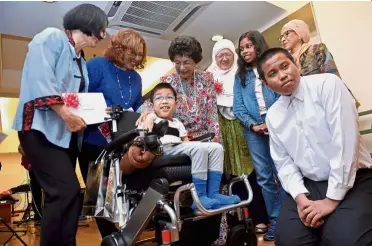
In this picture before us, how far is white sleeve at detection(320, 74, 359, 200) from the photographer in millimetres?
1078

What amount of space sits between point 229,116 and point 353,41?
1.11m

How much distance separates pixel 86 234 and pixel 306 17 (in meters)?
2.66

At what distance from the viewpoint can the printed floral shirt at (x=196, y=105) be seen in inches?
75.3

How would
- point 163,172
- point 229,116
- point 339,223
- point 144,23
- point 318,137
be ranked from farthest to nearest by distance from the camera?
1. point 144,23
2. point 229,116
3. point 163,172
4. point 318,137
5. point 339,223

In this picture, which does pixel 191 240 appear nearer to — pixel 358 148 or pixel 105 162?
pixel 105 162

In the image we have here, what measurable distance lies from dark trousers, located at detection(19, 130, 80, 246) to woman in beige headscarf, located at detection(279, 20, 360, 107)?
4.38 feet

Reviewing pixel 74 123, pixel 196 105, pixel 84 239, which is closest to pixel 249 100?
pixel 196 105

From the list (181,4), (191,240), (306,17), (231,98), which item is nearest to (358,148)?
(191,240)

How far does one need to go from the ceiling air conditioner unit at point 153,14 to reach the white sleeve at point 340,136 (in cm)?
210

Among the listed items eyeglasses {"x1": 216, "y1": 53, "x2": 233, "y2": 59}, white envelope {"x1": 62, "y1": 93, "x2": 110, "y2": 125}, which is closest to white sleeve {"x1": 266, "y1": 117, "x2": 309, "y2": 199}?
white envelope {"x1": 62, "y1": 93, "x2": 110, "y2": 125}

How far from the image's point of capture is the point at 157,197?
1.20m

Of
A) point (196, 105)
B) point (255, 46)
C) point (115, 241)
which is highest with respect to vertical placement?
point (255, 46)

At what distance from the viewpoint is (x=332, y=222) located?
41.2 inches

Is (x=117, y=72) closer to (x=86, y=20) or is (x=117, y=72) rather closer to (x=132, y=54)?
(x=132, y=54)
